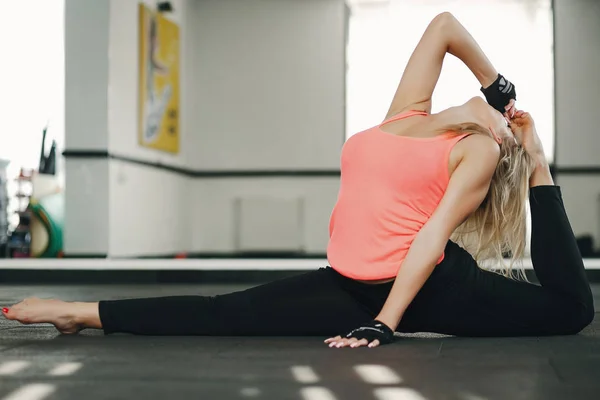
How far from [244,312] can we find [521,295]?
2.58ft

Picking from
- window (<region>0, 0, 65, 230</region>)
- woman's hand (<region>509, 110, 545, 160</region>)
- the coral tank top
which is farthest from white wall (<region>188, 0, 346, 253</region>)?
the coral tank top

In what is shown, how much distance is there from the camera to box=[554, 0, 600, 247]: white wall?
9016mm

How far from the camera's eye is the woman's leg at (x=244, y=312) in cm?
218

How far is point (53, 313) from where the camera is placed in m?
2.25

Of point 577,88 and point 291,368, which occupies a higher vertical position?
point 577,88

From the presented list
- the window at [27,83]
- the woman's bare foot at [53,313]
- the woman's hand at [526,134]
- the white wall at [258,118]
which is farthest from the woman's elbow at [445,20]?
the white wall at [258,118]

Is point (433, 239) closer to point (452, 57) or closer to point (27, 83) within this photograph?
point (27, 83)

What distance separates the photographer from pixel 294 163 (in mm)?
9414

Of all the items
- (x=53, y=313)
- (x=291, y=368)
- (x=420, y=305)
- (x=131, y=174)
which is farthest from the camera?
(x=131, y=174)

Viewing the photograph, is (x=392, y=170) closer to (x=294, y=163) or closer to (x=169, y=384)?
(x=169, y=384)

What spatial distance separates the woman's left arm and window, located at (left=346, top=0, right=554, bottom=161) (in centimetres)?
714

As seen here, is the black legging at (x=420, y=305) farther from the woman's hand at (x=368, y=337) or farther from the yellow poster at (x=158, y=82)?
the yellow poster at (x=158, y=82)

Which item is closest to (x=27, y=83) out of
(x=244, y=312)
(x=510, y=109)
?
(x=244, y=312)

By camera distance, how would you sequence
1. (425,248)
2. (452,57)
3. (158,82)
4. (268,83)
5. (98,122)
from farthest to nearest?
(268,83) → (452,57) → (158,82) → (98,122) → (425,248)
